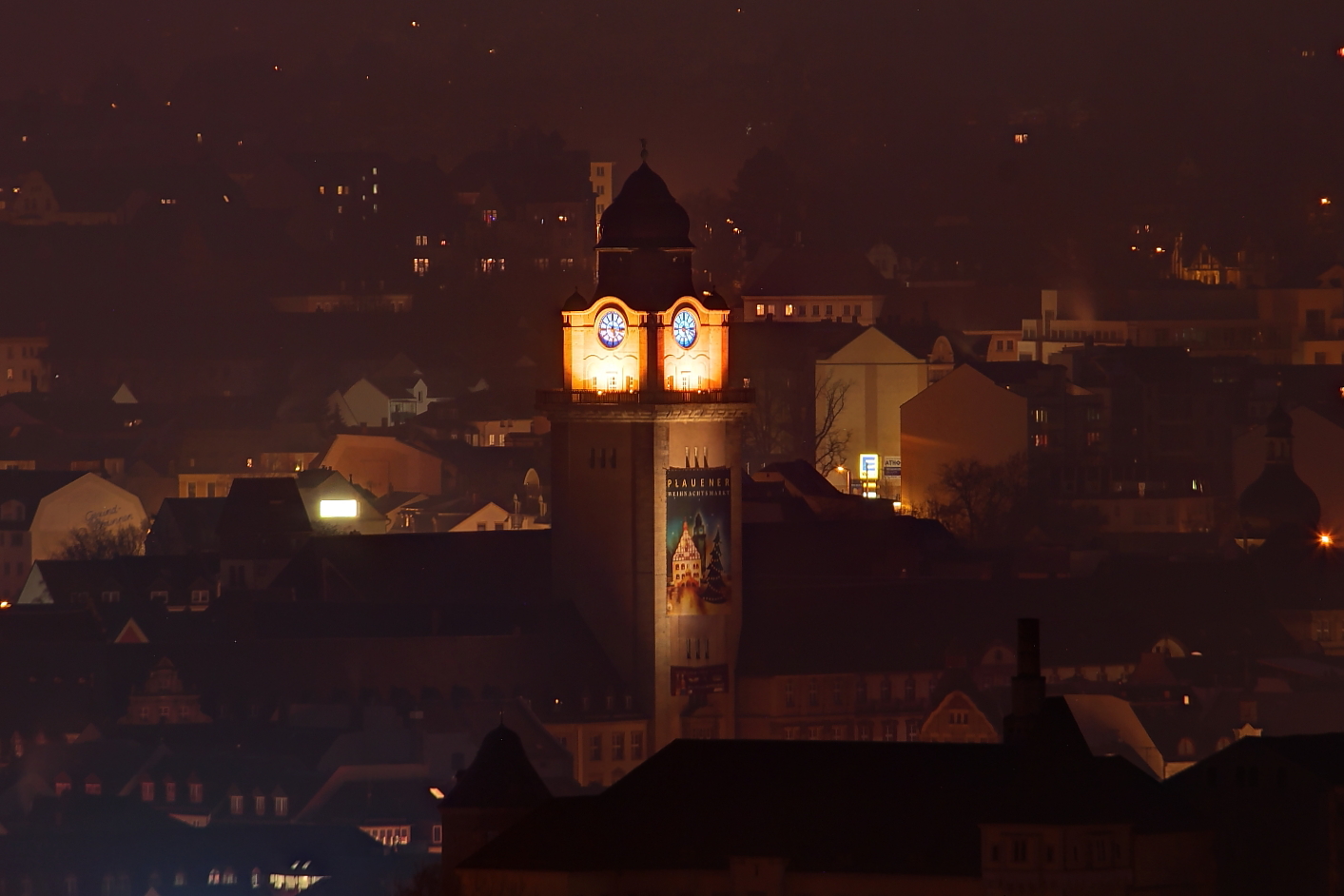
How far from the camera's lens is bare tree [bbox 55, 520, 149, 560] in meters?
139

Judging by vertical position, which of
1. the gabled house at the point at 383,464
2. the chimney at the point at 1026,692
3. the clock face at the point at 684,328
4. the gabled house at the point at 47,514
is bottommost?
the chimney at the point at 1026,692

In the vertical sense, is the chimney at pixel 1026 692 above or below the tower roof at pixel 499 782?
above

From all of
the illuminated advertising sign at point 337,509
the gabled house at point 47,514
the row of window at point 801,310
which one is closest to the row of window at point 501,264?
the row of window at point 801,310

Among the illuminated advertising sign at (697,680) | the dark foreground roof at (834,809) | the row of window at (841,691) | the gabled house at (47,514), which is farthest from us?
the gabled house at (47,514)

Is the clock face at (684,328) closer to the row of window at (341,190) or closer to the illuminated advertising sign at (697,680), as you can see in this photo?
the illuminated advertising sign at (697,680)

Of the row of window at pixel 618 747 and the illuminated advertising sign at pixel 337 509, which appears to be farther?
the illuminated advertising sign at pixel 337 509

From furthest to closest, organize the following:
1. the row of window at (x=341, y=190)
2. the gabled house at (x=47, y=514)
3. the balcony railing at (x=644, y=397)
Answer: the row of window at (x=341, y=190) → the gabled house at (x=47, y=514) → the balcony railing at (x=644, y=397)

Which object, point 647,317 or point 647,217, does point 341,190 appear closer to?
point 647,217

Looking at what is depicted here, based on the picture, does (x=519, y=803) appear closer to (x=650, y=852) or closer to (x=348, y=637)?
(x=650, y=852)

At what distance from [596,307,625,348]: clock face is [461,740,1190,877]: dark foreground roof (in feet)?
98.4

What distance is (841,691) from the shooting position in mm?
102750

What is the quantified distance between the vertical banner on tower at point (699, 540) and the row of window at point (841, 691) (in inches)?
92.6

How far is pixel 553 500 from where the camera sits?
10044 centimetres

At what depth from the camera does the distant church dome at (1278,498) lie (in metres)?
127
